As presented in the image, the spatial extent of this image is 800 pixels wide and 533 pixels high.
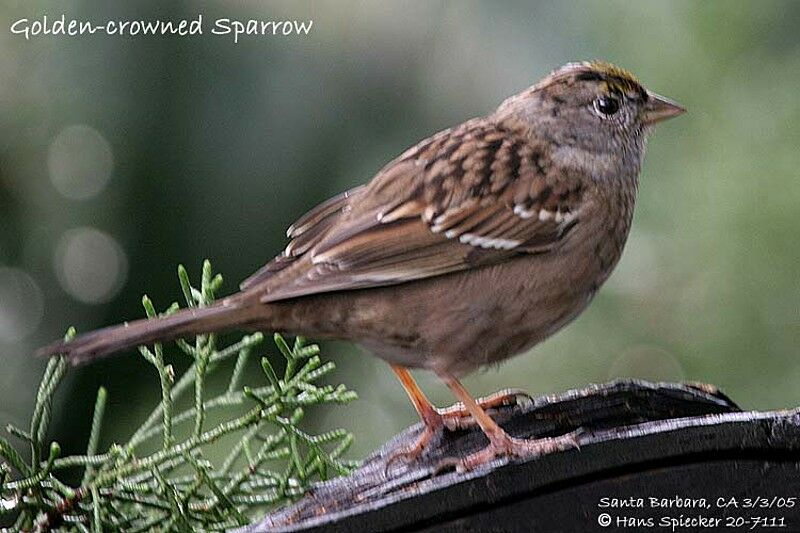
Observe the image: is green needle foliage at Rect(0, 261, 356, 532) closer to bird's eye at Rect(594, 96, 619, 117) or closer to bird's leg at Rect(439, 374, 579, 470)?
bird's leg at Rect(439, 374, 579, 470)

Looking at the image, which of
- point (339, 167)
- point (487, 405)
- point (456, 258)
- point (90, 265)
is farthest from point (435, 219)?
point (90, 265)

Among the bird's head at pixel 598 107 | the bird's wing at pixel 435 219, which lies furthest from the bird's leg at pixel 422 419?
the bird's head at pixel 598 107

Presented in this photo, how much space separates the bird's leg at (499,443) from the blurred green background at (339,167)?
1105mm

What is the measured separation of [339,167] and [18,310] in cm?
96

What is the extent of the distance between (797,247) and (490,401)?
1.18 metres

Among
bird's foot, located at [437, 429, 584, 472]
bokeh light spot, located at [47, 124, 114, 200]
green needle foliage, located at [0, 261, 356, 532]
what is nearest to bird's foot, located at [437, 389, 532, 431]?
bird's foot, located at [437, 429, 584, 472]

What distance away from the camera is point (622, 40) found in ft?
12.9

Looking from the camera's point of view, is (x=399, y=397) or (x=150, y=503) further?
(x=399, y=397)

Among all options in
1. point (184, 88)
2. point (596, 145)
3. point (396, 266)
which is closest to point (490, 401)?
point (396, 266)

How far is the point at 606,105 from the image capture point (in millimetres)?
3311

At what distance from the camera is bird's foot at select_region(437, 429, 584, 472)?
2.12 metres

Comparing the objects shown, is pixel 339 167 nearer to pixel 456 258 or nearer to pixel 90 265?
pixel 90 265

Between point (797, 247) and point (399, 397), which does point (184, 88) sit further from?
point (797, 247)

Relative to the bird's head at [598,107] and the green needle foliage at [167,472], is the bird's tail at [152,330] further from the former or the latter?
the bird's head at [598,107]
